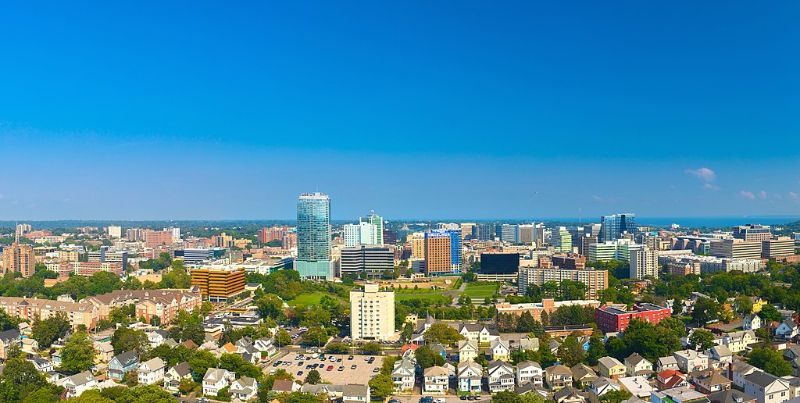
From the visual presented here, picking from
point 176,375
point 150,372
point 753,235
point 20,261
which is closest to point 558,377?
point 176,375

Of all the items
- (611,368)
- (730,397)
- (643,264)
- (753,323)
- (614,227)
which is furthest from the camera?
(614,227)

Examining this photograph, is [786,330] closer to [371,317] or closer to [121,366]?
[371,317]

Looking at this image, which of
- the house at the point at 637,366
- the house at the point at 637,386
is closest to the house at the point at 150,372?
the house at the point at 637,386

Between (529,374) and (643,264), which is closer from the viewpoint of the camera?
(529,374)

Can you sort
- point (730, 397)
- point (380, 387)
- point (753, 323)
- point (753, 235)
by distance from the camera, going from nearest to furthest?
point (730, 397) → point (380, 387) → point (753, 323) → point (753, 235)

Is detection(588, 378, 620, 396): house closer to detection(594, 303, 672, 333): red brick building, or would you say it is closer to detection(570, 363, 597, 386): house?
detection(570, 363, 597, 386): house

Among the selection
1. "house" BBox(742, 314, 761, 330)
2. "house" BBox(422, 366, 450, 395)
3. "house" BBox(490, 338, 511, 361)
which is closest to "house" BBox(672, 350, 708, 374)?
"house" BBox(490, 338, 511, 361)

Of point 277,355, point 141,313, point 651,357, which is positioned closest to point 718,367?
point 651,357
